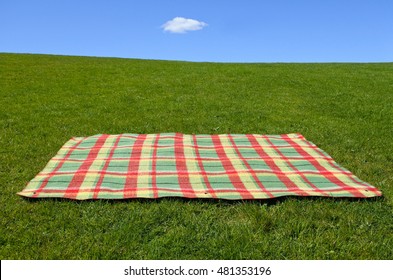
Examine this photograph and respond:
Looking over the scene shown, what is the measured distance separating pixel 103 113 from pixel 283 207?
22.3 feet

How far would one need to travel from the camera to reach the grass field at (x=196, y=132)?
4047 mm

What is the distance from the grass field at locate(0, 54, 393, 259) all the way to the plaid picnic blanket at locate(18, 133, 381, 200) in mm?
257

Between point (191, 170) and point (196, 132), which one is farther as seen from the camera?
point (196, 132)

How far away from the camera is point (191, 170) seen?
6.15 meters

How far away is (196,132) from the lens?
347 inches

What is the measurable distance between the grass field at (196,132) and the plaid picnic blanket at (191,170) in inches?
10.1

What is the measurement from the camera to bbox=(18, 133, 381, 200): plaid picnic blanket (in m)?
5.24

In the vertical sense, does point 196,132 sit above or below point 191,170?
above

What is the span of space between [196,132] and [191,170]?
8.97 feet

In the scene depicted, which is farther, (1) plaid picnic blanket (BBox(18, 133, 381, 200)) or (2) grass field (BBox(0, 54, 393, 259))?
(1) plaid picnic blanket (BBox(18, 133, 381, 200))

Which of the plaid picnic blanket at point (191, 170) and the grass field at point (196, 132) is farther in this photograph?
the plaid picnic blanket at point (191, 170)

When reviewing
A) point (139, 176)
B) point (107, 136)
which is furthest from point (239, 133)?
point (139, 176)

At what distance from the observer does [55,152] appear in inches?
281

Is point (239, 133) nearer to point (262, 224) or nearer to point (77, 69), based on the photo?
point (262, 224)
